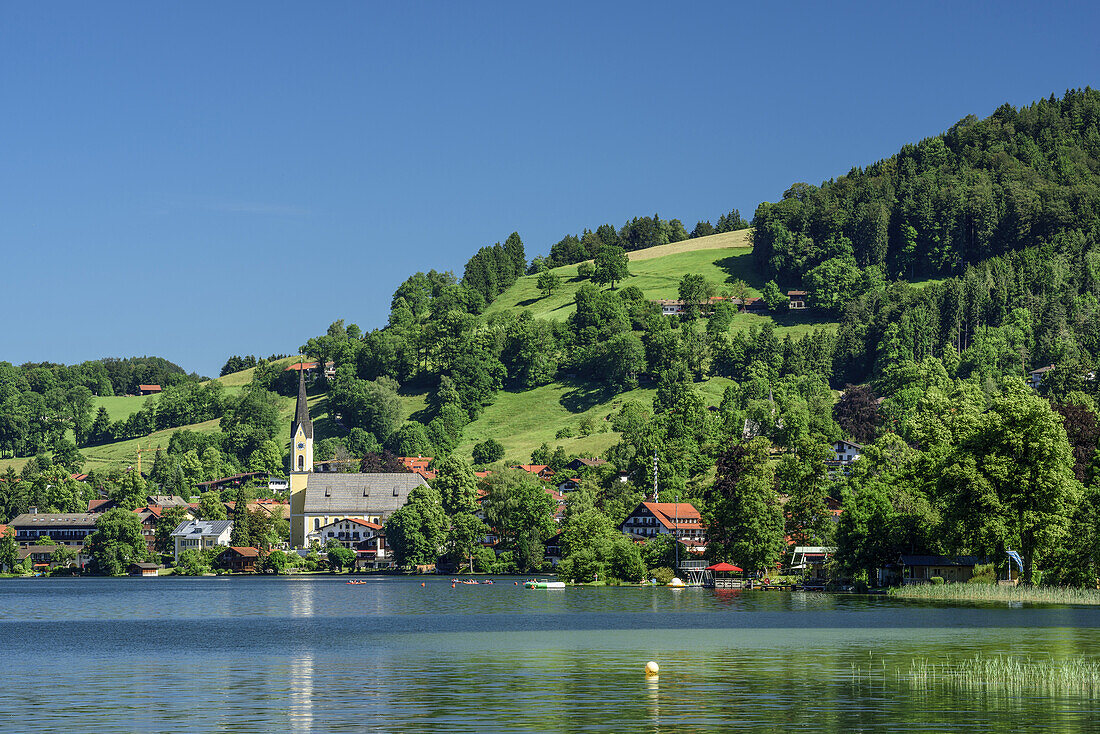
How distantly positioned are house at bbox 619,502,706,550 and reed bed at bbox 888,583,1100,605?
53017mm

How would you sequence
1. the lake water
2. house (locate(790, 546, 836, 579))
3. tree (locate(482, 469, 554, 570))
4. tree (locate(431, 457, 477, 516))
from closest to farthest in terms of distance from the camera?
the lake water
house (locate(790, 546, 836, 579))
tree (locate(482, 469, 554, 570))
tree (locate(431, 457, 477, 516))

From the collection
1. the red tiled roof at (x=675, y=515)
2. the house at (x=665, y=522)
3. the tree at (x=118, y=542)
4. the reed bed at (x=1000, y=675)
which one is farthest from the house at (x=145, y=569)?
the reed bed at (x=1000, y=675)

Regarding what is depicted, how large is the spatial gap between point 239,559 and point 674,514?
73.3 metres

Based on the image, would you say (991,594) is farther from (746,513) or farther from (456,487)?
(456,487)

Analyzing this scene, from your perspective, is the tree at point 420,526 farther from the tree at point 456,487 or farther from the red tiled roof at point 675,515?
the red tiled roof at point 675,515

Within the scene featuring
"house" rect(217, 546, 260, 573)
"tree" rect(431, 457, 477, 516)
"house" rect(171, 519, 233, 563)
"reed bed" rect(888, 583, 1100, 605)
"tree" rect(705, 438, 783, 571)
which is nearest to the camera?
"reed bed" rect(888, 583, 1100, 605)

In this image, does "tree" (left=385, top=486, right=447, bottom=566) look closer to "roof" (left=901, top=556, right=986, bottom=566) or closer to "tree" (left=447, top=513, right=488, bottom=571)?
"tree" (left=447, top=513, right=488, bottom=571)

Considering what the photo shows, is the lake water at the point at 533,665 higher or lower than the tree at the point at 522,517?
lower

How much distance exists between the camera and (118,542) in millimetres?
188125

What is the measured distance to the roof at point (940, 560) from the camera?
105 metres

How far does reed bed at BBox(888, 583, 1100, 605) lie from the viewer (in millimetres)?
87750

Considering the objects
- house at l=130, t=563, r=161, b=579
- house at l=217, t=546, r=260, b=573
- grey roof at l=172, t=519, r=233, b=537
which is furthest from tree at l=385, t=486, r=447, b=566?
house at l=130, t=563, r=161, b=579

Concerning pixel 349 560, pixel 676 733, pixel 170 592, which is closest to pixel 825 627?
pixel 676 733

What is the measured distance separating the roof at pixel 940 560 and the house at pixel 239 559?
11630cm
